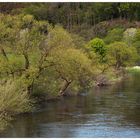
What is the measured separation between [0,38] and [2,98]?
764cm

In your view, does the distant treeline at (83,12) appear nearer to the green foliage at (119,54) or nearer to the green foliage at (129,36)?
the green foliage at (129,36)

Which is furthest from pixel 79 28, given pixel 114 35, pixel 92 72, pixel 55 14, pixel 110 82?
pixel 92 72

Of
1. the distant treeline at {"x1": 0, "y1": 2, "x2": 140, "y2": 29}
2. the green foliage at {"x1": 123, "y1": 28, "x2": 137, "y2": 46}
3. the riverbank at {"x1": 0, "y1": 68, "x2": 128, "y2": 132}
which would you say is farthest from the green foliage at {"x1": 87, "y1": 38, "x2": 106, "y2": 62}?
the distant treeline at {"x1": 0, "y1": 2, "x2": 140, "y2": 29}

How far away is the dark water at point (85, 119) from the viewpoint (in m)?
18.6

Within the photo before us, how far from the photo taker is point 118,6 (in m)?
103

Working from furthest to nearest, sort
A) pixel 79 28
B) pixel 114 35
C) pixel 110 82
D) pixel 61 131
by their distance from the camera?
pixel 79 28, pixel 114 35, pixel 110 82, pixel 61 131

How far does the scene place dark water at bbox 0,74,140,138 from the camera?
18625 millimetres

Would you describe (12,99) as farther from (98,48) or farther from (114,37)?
(114,37)

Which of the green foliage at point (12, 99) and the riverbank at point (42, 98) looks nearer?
the riverbank at point (42, 98)

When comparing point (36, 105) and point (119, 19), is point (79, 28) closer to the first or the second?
point (119, 19)

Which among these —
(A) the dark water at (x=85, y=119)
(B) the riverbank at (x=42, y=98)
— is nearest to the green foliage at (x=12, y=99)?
(B) the riverbank at (x=42, y=98)

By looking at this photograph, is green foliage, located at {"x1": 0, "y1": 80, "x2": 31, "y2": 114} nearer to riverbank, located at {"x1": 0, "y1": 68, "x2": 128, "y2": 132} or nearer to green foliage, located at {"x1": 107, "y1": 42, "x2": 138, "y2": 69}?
riverbank, located at {"x1": 0, "y1": 68, "x2": 128, "y2": 132}

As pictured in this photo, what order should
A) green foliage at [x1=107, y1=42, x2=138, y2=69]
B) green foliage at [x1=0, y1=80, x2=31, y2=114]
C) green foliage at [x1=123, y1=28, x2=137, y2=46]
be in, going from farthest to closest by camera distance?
green foliage at [x1=123, y1=28, x2=137, y2=46] < green foliage at [x1=107, y1=42, x2=138, y2=69] < green foliage at [x1=0, y1=80, x2=31, y2=114]

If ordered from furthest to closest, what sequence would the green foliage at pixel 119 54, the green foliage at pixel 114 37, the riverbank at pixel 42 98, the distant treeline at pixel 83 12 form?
the distant treeline at pixel 83 12 < the green foliage at pixel 114 37 < the green foliage at pixel 119 54 < the riverbank at pixel 42 98
